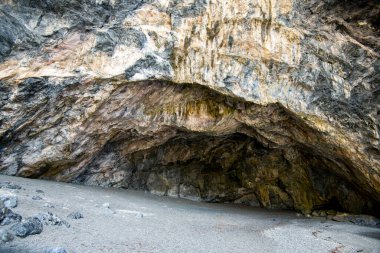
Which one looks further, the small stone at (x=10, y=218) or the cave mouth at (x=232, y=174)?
the cave mouth at (x=232, y=174)

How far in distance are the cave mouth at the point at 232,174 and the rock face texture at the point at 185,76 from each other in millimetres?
2337

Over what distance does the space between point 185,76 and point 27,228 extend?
9.87 m

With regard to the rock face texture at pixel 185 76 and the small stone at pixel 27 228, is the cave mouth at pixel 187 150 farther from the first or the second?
the small stone at pixel 27 228

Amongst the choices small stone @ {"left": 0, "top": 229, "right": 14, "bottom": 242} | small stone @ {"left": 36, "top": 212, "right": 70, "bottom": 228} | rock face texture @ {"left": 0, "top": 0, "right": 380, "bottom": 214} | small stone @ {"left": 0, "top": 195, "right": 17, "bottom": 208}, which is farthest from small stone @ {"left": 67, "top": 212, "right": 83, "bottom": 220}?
rock face texture @ {"left": 0, "top": 0, "right": 380, "bottom": 214}

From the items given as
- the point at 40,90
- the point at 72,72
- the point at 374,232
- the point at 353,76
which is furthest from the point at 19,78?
the point at 374,232

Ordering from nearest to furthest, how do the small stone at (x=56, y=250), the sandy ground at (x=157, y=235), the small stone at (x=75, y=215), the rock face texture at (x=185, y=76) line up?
the small stone at (x=56, y=250) → the sandy ground at (x=157, y=235) → the small stone at (x=75, y=215) → the rock face texture at (x=185, y=76)

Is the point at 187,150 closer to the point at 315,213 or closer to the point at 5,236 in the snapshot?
the point at 315,213

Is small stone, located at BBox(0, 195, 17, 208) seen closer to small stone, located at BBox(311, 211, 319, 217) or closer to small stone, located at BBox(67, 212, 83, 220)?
small stone, located at BBox(67, 212, 83, 220)

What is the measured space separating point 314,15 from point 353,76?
310 centimetres

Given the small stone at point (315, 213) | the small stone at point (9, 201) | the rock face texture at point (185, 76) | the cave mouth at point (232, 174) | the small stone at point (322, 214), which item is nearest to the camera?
the small stone at point (9, 201)

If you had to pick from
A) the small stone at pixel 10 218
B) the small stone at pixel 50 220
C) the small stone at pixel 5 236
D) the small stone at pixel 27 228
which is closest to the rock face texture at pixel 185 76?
the small stone at pixel 50 220

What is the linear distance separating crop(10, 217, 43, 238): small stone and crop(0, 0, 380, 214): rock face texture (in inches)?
296

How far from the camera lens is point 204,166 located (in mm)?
22906

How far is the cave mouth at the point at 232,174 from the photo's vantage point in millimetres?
19672
